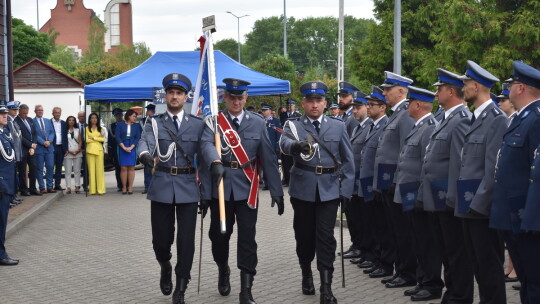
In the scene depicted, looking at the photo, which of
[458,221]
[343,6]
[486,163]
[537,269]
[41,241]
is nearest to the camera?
[537,269]

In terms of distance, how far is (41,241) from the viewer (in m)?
13.2

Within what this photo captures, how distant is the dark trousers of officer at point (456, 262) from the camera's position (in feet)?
24.5

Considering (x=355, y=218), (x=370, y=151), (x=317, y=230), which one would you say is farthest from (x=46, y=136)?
(x=317, y=230)

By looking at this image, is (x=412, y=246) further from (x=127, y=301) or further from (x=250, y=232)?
(x=127, y=301)

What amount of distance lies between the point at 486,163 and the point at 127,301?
380 centimetres

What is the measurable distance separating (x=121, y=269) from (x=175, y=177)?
2562 millimetres

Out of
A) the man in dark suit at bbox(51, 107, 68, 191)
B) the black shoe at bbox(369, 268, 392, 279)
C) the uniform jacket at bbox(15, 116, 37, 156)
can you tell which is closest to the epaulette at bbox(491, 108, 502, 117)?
the black shoe at bbox(369, 268, 392, 279)

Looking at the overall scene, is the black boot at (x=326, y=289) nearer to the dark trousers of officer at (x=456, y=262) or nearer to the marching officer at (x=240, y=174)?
the marching officer at (x=240, y=174)

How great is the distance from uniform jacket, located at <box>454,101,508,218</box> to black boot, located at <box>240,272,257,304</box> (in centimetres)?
221

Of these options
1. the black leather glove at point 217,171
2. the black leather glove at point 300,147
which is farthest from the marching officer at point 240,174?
the black leather glove at point 300,147

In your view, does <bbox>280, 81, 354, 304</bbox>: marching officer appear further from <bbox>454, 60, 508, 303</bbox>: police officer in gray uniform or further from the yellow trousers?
the yellow trousers

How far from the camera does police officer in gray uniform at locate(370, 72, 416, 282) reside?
9031mm

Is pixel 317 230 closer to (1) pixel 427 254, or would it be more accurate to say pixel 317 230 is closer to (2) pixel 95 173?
(1) pixel 427 254

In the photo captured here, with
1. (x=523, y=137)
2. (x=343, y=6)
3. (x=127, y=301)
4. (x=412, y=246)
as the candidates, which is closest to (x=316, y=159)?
(x=412, y=246)
